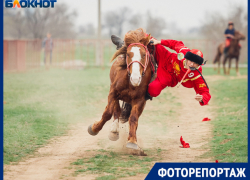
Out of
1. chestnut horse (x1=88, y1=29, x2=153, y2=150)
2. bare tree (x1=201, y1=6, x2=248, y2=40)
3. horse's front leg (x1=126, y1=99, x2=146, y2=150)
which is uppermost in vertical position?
bare tree (x1=201, y1=6, x2=248, y2=40)

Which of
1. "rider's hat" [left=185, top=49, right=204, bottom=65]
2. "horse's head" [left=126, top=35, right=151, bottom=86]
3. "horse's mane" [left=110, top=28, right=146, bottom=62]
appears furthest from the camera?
"horse's mane" [left=110, top=28, right=146, bottom=62]

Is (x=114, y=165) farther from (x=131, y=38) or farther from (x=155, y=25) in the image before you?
(x=155, y=25)

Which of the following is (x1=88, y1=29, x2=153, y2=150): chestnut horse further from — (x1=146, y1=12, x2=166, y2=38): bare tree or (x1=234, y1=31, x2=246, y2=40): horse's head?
(x1=146, y1=12, x2=166, y2=38): bare tree

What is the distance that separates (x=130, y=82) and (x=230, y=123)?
125 inches

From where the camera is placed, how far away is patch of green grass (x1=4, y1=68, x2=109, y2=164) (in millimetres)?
6359

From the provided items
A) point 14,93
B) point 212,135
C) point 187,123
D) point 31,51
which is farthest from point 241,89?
point 31,51

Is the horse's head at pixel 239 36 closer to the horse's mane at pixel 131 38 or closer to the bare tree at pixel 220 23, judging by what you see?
the bare tree at pixel 220 23

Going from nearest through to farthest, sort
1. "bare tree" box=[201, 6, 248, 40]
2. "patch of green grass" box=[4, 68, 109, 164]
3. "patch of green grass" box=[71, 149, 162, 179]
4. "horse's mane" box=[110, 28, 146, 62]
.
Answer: "patch of green grass" box=[71, 149, 162, 179], "horse's mane" box=[110, 28, 146, 62], "patch of green grass" box=[4, 68, 109, 164], "bare tree" box=[201, 6, 248, 40]

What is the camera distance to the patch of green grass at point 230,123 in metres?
5.40

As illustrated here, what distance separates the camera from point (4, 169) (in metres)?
Answer: 4.83

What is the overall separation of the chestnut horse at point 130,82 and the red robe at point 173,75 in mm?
155

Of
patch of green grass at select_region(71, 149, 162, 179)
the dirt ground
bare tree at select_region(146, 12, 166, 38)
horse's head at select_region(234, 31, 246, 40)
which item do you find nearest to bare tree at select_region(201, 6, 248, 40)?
bare tree at select_region(146, 12, 166, 38)

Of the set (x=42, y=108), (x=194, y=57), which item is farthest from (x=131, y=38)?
(x=42, y=108)

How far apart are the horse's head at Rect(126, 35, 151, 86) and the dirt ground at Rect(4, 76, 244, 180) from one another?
1212mm
